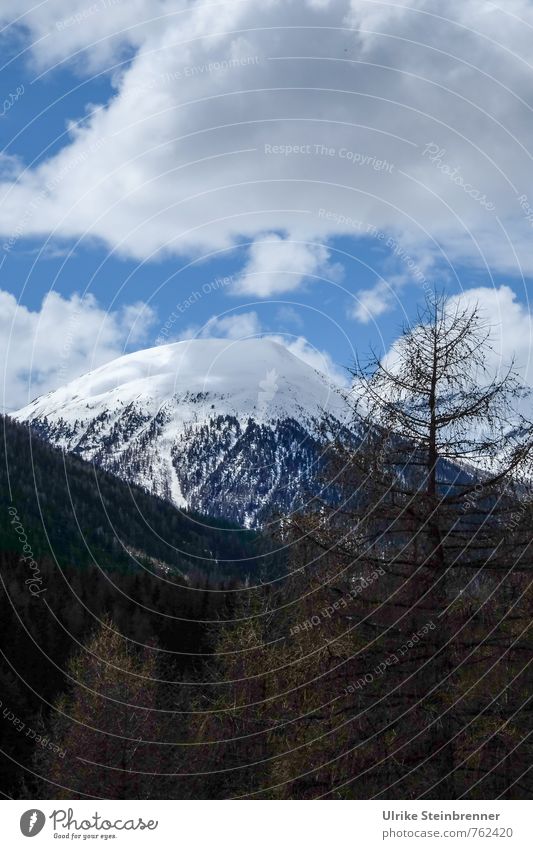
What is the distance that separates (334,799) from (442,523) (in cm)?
438

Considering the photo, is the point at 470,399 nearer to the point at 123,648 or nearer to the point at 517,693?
the point at 517,693

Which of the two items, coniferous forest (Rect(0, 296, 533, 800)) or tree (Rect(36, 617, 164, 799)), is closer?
coniferous forest (Rect(0, 296, 533, 800))

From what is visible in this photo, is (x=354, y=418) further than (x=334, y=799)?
Yes

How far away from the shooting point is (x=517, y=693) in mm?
12320

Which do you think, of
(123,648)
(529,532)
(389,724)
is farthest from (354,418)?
(123,648)

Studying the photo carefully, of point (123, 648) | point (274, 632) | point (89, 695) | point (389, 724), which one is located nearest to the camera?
point (389, 724)

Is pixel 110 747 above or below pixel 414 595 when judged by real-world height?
below

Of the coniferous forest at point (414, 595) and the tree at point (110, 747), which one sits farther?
the tree at point (110, 747)

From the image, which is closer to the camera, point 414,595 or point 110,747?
point 414,595

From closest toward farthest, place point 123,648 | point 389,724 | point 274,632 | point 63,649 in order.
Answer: point 389,724 → point 274,632 → point 123,648 → point 63,649

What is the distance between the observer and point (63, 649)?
75.5 m
